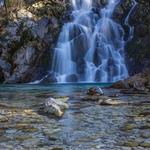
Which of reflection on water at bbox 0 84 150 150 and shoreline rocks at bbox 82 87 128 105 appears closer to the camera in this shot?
reflection on water at bbox 0 84 150 150

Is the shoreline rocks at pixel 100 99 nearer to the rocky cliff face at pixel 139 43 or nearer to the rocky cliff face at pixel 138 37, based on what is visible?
the rocky cliff face at pixel 138 37

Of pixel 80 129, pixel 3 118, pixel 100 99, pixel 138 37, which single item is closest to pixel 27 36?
pixel 138 37

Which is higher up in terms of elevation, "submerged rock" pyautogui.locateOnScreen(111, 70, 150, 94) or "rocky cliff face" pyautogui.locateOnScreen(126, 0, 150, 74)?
"rocky cliff face" pyautogui.locateOnScreen(126, 0, 150, 74)

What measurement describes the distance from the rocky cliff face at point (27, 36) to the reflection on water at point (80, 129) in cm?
2320

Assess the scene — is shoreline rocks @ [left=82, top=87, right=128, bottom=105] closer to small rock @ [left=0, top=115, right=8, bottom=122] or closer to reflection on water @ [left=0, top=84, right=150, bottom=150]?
reflection on water @ [left=0, top=84, right=150, bottom=150]

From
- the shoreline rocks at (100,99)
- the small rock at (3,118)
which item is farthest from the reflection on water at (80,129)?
the shoreline rocks at (100,99)

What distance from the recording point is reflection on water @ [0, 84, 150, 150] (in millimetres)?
8914

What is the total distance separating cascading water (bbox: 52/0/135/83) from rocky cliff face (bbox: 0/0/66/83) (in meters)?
1.45

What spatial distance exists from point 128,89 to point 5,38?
20152mm

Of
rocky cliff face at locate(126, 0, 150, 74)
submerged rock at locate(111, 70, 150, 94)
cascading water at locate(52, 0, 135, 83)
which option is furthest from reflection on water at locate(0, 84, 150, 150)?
rocky cliff face at locate(126, 0, 150, 74)

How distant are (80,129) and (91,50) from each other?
28.3 m

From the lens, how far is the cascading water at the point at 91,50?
36.6m

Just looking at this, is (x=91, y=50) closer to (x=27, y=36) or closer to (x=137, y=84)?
(x=27, y=36)

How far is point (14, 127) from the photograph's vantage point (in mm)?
10922
